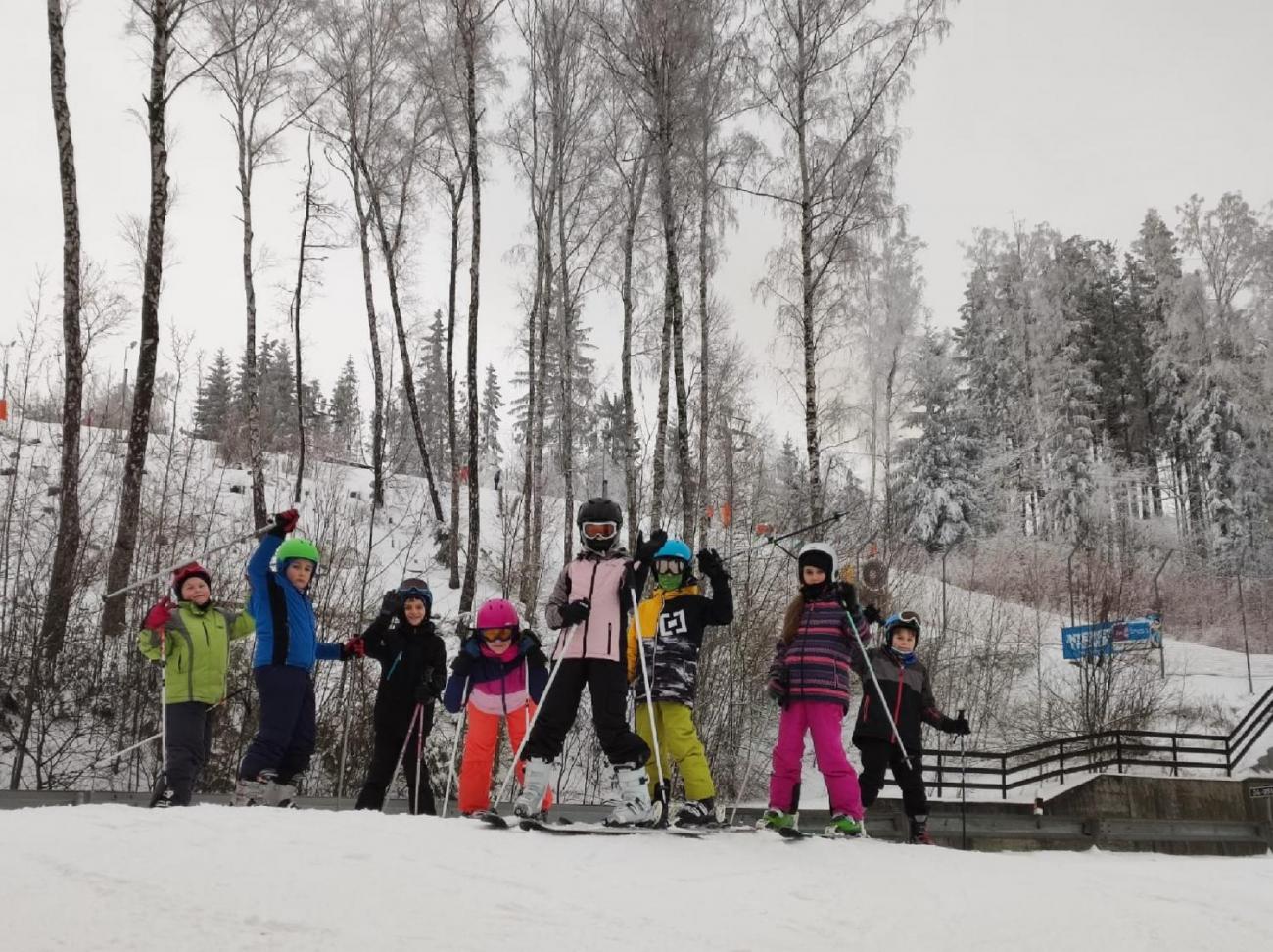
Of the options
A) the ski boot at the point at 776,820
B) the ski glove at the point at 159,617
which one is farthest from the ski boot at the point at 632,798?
the ski glove at the point at 159,617

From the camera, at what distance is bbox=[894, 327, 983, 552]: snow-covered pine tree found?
116 ft

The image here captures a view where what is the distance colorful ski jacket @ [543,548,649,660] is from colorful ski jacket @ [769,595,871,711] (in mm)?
1144

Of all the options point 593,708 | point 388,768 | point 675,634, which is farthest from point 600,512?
point 388,768

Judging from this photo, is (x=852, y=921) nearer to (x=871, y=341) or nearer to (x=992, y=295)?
(x=871, y=341)

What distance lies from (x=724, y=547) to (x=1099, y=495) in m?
25.5

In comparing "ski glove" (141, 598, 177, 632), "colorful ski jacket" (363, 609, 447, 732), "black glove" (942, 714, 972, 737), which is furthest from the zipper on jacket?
"black glove" (942, 714, 972, 737)

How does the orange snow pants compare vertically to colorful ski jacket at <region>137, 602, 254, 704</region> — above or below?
below

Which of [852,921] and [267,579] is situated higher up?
[267,579]

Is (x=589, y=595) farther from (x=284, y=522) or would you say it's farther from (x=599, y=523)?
(x=284, y=522)

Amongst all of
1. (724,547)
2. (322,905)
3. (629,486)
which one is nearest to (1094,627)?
(724,547)

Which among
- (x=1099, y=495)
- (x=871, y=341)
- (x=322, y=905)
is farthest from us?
(x=1099, y=495)

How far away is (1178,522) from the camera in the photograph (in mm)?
37938

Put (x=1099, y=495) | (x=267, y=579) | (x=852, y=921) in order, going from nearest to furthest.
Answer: (x=852, y=921) < (x=267, y=579) < (x=1099, y=495)

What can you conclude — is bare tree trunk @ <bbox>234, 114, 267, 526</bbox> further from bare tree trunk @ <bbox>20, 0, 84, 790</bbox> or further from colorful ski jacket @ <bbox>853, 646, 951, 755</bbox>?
colorful ski jacket @ <bbox>853, 646, 951, 755</bbox>
